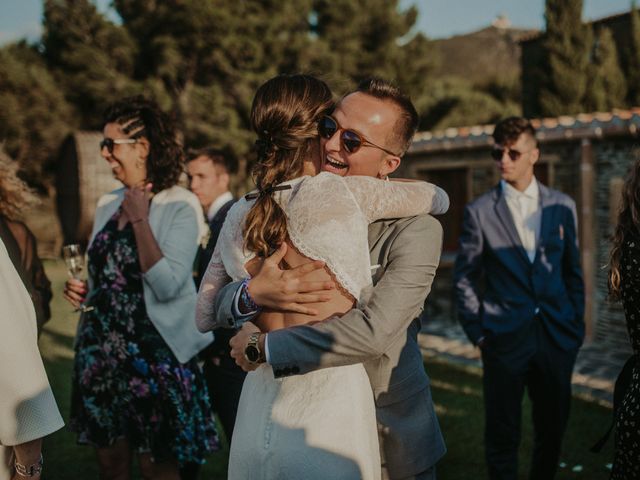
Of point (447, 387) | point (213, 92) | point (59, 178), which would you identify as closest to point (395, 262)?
point (447, 387)

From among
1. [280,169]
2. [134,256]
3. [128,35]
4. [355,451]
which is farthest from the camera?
[128,35]

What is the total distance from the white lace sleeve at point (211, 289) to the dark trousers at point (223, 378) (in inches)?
51.4

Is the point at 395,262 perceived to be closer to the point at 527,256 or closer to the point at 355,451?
the point at 355,451

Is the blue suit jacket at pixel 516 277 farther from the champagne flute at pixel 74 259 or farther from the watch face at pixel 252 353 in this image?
the watch face at pixel 252 353

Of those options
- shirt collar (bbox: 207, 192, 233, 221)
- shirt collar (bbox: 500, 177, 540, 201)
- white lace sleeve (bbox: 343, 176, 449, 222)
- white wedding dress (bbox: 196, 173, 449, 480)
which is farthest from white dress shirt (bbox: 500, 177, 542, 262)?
white wedding dress (bbox: 196, 173, 449, 480)

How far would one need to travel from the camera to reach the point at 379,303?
73.2 inches

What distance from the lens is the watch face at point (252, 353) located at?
1.85 metres

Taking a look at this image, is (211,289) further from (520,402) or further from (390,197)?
(520,402)

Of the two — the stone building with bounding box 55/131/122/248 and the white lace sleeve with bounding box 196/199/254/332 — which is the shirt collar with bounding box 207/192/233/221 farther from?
the stone building with bounding box 55/131/122/248

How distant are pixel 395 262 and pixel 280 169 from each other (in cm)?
44

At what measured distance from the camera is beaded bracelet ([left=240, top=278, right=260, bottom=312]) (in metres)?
1.98

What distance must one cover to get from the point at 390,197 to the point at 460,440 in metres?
3.93

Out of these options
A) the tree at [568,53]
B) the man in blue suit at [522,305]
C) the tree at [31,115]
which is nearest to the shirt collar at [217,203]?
the man in blue suit at [522,305]

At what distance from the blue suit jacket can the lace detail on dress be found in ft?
7.17
